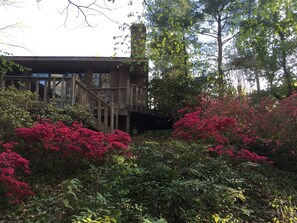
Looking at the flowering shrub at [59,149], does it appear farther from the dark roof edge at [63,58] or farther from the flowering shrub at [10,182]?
the dark roof edge at [63,58]

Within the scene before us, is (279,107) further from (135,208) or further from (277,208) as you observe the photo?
(135,208)

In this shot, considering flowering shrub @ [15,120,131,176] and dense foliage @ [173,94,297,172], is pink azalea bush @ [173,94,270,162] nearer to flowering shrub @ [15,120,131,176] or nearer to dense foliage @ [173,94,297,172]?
dense foliage @ [173,94,297,172]

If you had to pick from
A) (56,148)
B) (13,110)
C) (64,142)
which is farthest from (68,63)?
(56,148)

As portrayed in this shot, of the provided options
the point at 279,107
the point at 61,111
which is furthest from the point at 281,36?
the point at 61,111

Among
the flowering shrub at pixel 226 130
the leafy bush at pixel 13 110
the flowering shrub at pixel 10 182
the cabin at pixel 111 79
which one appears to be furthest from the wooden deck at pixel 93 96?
the flowering shrub at pixel 10 182

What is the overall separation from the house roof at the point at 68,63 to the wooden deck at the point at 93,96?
52.3 inches

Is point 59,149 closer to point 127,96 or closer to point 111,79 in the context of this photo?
point 127,96

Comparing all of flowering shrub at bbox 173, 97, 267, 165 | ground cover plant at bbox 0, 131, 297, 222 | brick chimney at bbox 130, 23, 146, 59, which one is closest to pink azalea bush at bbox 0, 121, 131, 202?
ground cover plant at bbox 0, 131, 297, 222

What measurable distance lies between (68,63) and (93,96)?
6.38 metres

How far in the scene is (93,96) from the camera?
1048 centimetres

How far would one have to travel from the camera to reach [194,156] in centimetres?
573

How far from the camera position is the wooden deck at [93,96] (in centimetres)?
920

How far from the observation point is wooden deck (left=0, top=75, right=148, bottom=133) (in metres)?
9.20

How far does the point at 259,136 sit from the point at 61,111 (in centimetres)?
489
